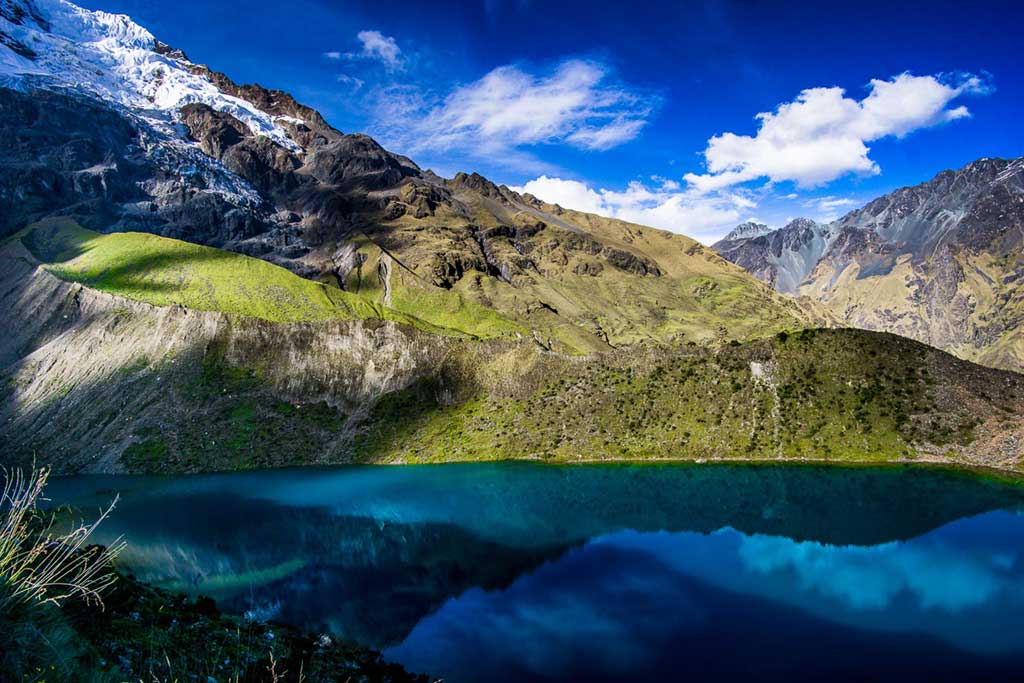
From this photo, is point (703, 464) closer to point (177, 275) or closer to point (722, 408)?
point (722, 408)

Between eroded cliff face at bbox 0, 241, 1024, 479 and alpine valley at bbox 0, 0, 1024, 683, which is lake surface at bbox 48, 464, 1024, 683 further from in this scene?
eroded cliff face at bbox 0, 241, 1024, 479

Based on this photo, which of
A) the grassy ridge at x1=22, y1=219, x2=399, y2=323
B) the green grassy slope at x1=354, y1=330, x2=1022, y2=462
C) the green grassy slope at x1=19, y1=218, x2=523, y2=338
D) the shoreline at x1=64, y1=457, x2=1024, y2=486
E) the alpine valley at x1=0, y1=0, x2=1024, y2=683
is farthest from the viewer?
the grassy ridge at x1=22, y1=219, x2=399, y2=323

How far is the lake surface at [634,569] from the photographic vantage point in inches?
1171

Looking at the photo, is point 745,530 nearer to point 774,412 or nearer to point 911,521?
point 911,521

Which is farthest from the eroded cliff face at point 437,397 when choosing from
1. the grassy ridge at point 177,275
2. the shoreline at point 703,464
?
the grassy ridge at point 177,275

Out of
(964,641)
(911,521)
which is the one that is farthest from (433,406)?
(964,641)

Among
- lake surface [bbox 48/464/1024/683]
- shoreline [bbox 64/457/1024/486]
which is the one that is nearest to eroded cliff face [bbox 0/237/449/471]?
shoreline [bbox 64/457/1024/486]

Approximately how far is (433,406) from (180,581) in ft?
234

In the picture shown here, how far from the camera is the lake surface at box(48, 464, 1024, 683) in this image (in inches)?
1171

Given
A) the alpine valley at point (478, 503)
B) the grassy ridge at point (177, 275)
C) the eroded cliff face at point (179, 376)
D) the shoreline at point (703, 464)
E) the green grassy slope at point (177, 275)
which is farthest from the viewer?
the grassy ridge at point (177, 275)

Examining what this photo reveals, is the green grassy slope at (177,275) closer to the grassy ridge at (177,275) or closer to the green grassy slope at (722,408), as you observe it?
the grassy ridge at (177,275)

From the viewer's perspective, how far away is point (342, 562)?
155 ft

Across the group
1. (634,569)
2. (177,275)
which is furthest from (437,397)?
(177,275)

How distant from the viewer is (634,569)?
42719 mm
